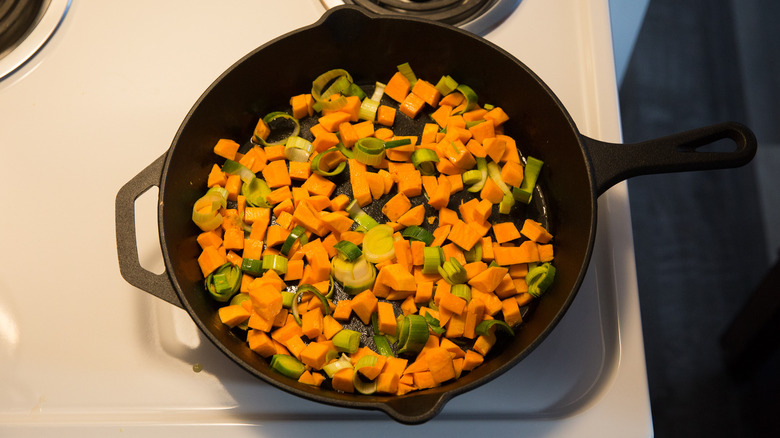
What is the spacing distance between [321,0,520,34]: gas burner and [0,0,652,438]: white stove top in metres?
0.03

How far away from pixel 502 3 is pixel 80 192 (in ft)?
2.80

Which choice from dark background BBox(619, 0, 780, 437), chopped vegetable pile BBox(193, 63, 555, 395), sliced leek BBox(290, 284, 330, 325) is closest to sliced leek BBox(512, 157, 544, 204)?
chopped vegetable pile BBox(193, 63, 555, 395)

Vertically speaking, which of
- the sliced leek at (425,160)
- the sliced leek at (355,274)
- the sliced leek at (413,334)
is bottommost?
the sliced leek at (413,334)

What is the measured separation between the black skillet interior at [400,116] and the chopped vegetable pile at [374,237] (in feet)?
0.08

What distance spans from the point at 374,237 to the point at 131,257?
388 mm

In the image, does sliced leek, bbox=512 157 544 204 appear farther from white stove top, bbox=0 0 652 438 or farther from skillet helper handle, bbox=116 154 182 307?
skillet helper handle, bbox=116 154 182 307

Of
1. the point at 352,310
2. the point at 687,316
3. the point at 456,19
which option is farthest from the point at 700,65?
the point at 352,310

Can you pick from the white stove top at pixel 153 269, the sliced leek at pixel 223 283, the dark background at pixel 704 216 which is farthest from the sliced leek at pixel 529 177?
the dark background at pixel 704 216

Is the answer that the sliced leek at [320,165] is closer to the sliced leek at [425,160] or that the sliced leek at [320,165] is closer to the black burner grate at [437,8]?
the sliced leek at [425,160]

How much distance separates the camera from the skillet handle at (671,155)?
859mm

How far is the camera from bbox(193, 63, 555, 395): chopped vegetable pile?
95 centimetres

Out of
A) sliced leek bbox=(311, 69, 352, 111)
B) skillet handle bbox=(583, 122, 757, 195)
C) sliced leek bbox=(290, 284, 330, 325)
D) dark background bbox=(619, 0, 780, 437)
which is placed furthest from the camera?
dark background bbox=(619, 0, 780, 437)

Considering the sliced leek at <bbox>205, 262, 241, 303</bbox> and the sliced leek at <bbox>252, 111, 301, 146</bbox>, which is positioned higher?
the sliced leek at <bbox>252, 111, 301, 146</bbox>

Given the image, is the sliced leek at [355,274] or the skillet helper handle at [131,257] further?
the sliced leek at [355,274]
